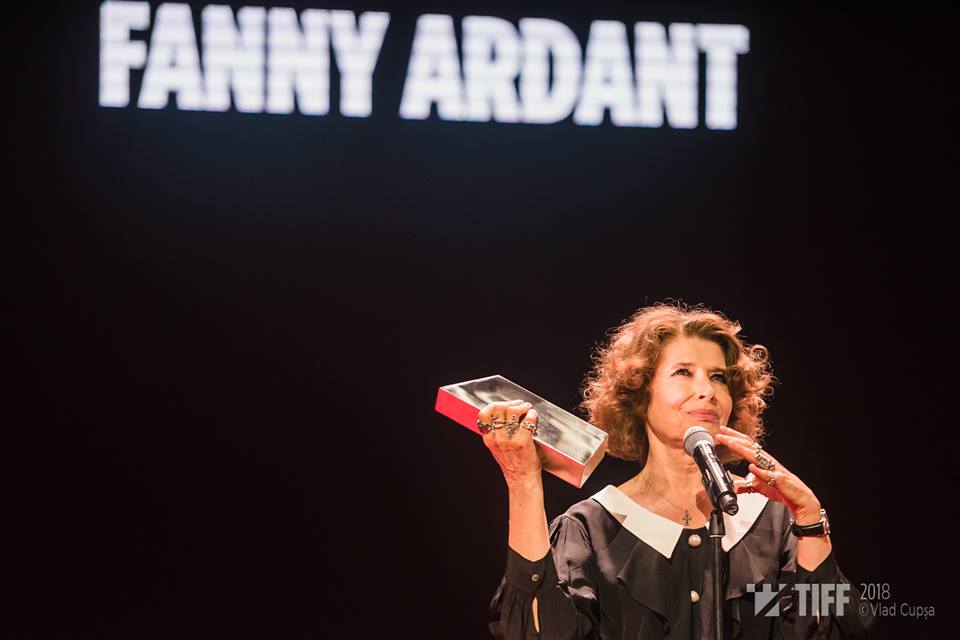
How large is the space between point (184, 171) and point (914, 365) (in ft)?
8.74

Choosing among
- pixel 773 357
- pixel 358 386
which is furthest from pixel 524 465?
pixel 773 357

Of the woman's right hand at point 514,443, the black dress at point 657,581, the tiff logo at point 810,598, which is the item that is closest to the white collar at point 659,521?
the black dress at point 657,581

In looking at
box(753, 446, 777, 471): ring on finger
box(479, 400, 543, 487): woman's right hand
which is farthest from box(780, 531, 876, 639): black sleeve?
box(479, 400, 543, 487): woman's right hand

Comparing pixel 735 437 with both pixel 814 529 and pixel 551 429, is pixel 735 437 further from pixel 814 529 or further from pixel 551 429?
pixel 551 429

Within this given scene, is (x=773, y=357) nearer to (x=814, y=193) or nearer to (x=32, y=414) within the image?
Answer: (x=814, y=193)

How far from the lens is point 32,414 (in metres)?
4.13

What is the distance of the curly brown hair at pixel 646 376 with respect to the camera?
2865 millimetres

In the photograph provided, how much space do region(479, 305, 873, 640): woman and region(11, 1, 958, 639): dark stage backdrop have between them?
1374mm

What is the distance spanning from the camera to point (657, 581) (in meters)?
2.61

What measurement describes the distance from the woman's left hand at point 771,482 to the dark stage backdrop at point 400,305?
1.85 metres

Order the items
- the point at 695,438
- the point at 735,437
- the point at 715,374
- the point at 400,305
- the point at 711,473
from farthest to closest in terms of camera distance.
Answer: the point at 400,305 < the point at 715,374 < the point at 735,437 < the point at 695,438 < the point at 711,473

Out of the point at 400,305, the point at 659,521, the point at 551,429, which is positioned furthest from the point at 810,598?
the point at 400,305

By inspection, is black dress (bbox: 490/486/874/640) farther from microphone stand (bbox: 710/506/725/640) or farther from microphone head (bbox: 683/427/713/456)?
microphone head (bbox: 683/427/713/456)

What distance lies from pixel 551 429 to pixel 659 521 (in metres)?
0.41
